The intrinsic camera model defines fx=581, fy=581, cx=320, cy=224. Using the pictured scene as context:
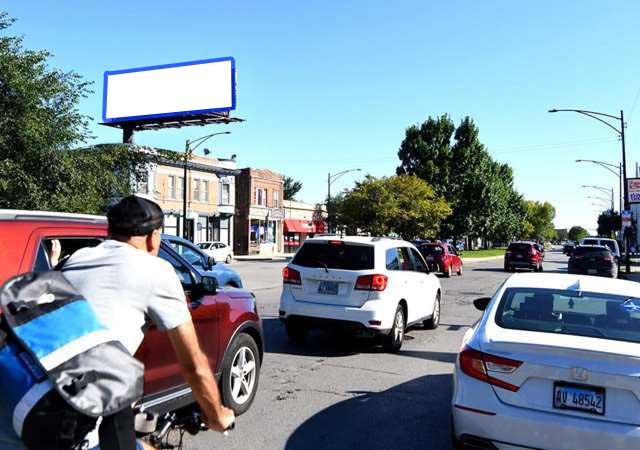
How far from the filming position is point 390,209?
146ft

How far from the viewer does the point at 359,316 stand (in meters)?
8.54

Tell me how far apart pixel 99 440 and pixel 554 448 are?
2944 mm

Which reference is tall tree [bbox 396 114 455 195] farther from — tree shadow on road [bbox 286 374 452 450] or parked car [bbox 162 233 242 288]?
tree shadow on road [bbox 286 374 452 450]

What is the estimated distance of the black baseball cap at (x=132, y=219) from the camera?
2533 millimetres

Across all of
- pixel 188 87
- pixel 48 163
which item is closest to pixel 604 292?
pixel 48 163

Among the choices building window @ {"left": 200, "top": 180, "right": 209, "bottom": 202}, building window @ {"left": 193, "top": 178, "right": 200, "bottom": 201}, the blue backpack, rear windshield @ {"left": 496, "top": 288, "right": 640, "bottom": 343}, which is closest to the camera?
the blue backpack

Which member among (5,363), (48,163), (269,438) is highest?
(48,163)

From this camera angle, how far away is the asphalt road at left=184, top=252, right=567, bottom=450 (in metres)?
5.05

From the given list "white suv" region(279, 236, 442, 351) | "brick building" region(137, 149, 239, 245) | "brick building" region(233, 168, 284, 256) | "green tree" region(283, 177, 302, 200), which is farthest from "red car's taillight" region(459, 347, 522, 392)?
"green tree" region(283, 177, 302, 200)

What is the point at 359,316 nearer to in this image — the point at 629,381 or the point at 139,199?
→ the point at 629,381

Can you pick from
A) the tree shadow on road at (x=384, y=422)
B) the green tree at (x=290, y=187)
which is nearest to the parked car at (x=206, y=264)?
the tree shadow on road at (x=384, y=422)

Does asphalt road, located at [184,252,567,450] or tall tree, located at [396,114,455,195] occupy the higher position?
tall tree, located at [396,114,455,195]

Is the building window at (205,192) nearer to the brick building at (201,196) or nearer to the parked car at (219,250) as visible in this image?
the brick building at (201,196)

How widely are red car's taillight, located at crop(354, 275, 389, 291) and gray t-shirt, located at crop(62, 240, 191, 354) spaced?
6367 millimetres
